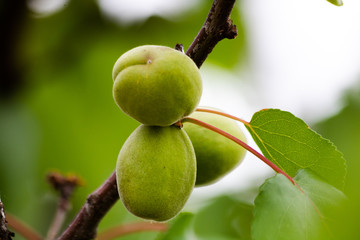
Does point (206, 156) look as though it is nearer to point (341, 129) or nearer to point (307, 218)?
point (307, 218)

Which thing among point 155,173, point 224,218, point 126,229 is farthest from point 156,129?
point 224,218

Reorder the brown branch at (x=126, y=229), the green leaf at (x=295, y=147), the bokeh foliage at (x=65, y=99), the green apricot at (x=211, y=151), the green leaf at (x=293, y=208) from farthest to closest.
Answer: the bokeh foliage at (x=65, y=99) → the brown branch at (x=126, y=229) → the green apricot at (x=211, y=151) → the green leaf at (x=295, y=147) → the green leaf at (x=293, y=208)

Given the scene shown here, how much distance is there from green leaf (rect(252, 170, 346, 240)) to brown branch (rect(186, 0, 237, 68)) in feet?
0.87

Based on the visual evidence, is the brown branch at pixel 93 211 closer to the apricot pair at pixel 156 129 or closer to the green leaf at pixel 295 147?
the apricot pair at pixel 156 129

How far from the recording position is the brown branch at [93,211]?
0.98 m

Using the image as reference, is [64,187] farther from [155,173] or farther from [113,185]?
[155,173]

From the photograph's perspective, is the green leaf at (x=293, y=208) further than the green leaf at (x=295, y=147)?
No

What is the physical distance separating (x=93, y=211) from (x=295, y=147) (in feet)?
1.40

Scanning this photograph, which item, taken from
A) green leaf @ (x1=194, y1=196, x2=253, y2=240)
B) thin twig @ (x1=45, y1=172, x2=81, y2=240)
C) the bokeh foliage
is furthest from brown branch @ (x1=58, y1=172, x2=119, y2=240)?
the bokeh foliage

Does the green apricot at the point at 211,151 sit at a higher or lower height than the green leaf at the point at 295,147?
lower

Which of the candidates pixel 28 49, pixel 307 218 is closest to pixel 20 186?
pixel 28 49

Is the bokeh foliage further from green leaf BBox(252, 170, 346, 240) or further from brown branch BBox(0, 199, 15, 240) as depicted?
green leaf BBox(252, 170, 346, 240)

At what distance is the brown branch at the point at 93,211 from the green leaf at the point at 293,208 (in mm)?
320

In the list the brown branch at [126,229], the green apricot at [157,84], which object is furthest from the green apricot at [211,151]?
the brown branch at [126,229]
